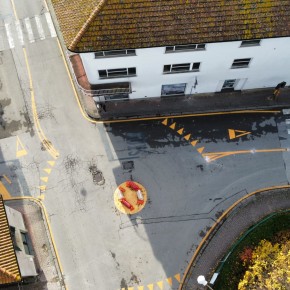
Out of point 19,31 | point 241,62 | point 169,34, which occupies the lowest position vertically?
point 241,62

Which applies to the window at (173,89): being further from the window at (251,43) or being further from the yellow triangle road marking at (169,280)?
the yellow triangle road marking at (169,280)

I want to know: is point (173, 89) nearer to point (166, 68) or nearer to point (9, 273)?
point (166, 68)

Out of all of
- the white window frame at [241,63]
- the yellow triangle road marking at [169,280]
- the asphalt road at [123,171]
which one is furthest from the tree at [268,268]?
the white window frame at [241,63]

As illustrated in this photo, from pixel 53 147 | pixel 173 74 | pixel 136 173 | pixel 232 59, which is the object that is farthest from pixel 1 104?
pixel 232 59

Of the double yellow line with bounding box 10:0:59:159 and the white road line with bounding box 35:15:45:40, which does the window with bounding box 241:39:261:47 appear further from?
the white road line with bounding box 35:15:45:40

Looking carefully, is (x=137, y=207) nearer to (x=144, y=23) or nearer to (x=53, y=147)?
(x=53, y=147)

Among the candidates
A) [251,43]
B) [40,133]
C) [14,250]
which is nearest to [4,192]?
[40,133]
